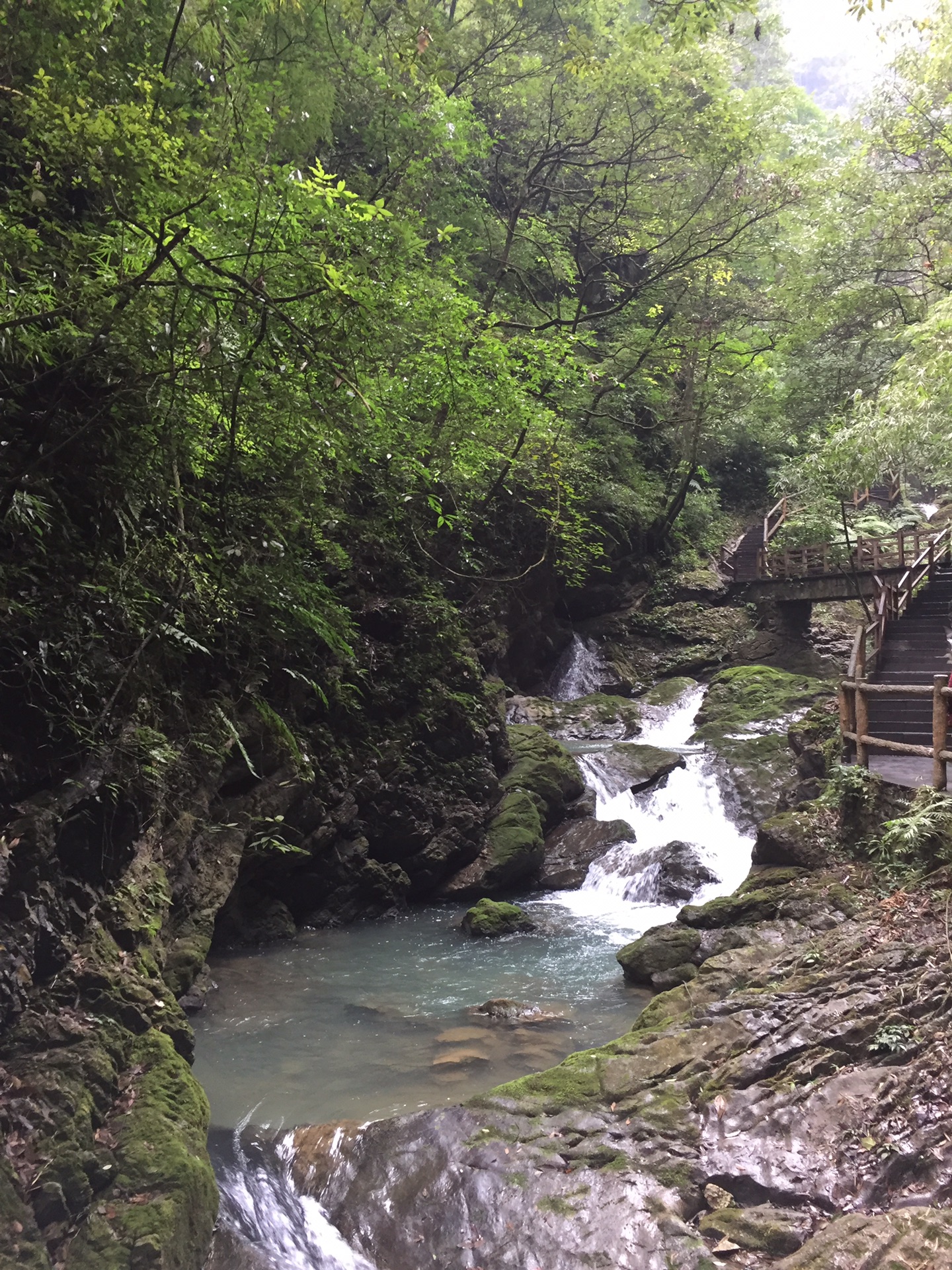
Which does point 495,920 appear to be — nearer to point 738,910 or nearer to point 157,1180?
point 738,910

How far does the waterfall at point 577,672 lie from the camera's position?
19.1m

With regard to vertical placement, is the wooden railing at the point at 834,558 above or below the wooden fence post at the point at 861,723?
above

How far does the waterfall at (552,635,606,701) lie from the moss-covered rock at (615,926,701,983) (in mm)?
10827

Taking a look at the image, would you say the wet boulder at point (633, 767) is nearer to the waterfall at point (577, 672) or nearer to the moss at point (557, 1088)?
the waterfall at point (577, 672)

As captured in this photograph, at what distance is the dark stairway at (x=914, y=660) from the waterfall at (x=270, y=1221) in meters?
7.91

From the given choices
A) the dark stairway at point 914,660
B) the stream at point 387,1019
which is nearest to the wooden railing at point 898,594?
the dark stairway at point 914,660

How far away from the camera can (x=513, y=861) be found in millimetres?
10969

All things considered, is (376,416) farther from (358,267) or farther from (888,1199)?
(888,1199)

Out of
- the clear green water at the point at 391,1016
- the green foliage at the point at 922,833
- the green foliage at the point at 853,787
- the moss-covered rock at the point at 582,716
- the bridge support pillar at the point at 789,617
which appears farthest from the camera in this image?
the bridge support pillar at the point at 789,617

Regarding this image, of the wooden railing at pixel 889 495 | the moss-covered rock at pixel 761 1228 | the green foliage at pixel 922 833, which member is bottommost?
the moss-covered rock at pixel 761 1228

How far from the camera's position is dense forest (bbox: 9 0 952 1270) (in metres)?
4.43

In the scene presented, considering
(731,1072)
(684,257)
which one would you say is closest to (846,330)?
(684,257)

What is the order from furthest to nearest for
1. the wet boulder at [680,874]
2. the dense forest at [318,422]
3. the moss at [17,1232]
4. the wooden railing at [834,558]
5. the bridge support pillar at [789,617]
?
the bridge support pillar at [789,617]
the wooden railing at [834,558]
the wet boulder at [680,874]
the dense forest at [318,422]
the moss at [17,1232]

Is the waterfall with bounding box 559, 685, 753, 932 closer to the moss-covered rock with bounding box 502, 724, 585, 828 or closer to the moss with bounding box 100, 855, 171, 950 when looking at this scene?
the moss-covered rock with bounding box 502, 724, 585, 828
